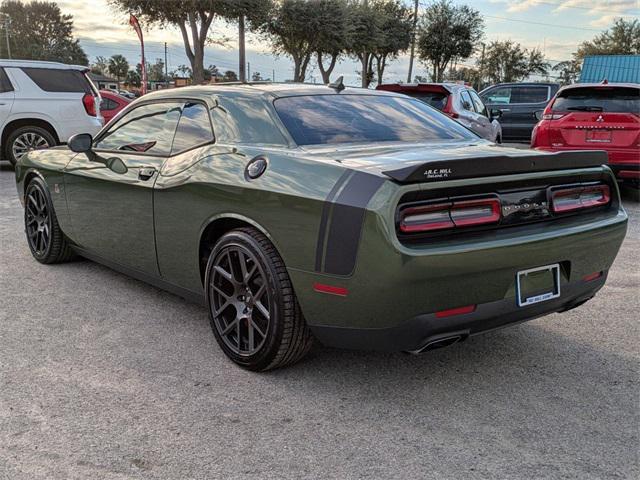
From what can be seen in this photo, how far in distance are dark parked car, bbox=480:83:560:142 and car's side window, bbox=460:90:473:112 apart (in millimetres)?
5059

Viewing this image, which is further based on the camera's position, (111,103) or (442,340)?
(111,103)

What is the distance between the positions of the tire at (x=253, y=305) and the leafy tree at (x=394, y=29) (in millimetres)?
37716

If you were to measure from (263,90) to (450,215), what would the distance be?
1523mm

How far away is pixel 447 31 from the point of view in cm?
4228

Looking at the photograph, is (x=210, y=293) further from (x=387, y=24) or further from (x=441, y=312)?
(x=387, y=24)

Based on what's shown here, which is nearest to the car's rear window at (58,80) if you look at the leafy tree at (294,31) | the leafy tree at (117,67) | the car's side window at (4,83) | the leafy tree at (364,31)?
the car's side window at (4,83)

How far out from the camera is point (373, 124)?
3609mm

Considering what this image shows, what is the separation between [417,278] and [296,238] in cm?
60

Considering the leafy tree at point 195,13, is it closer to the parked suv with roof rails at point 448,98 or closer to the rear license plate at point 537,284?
the parked suv with roof rails at point 448,98

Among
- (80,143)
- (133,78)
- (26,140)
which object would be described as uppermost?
(133,78)

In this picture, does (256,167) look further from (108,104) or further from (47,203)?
(108,104)

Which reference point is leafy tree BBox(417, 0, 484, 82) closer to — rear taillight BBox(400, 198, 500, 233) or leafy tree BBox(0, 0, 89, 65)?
rear taillight BBox(400, 198, 500, 233)

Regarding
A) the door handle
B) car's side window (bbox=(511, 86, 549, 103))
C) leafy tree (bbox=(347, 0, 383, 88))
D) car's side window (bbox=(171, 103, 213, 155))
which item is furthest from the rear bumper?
leafy tree (bbox=(347, 0, 383, 88))

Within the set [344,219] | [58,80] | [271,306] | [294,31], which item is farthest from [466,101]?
[294,31]
